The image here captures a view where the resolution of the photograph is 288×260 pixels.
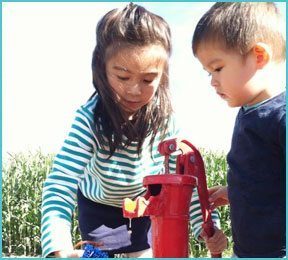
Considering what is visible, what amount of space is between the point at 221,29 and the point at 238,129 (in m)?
0.27

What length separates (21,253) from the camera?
20.5 ft

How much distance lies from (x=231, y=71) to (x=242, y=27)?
0.39ft

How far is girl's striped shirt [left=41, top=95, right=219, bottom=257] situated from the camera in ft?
4.05

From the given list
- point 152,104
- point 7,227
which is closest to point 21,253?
point 7,227

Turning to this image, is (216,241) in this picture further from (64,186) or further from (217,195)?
(64,186)

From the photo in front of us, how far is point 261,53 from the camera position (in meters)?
1.25

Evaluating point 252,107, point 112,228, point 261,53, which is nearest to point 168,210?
point 252,107

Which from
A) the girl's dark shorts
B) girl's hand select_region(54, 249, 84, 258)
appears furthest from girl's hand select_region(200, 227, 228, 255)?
the girl's dark shorts

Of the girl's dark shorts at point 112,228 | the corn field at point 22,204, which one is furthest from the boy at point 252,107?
the corn field at point 22,204

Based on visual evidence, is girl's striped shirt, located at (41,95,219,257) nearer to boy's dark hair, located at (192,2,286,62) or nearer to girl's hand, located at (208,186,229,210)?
girl's hand, located at (208,186,229,210)

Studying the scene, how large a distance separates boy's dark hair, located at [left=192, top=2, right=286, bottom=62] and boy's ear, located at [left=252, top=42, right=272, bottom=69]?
13 millimetres

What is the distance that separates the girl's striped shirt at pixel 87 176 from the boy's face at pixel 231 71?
16.1 inches

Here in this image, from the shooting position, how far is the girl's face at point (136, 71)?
4.54 ft

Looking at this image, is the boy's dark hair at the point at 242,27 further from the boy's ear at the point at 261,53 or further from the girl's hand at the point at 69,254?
the girl's hand at the point at 69,254
